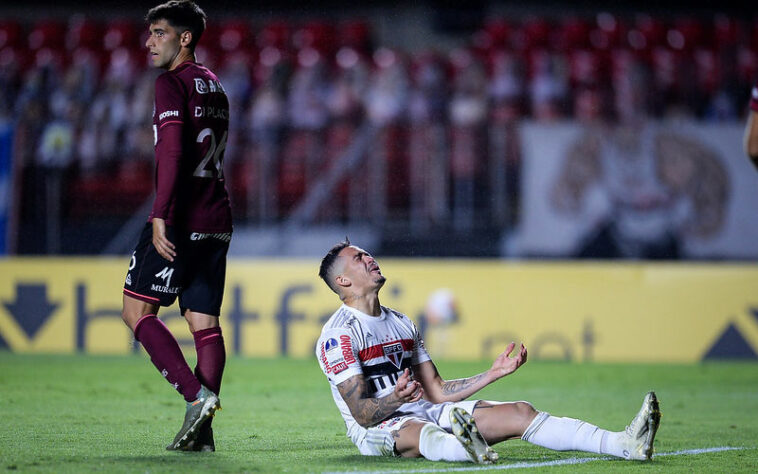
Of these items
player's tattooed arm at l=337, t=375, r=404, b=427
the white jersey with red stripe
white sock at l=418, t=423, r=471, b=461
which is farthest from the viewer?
the white jersey with red stripe

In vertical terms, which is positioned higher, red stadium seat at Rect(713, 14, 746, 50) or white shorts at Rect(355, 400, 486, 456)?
red stadium seat at Rect(713, 14, 746, 50)

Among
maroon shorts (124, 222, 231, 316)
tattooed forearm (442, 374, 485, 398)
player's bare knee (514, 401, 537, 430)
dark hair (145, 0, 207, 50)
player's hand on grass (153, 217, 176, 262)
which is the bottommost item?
player's bare knee (514, 401, 537, 430)

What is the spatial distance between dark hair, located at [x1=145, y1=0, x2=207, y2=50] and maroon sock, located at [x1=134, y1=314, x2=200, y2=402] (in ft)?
4.79

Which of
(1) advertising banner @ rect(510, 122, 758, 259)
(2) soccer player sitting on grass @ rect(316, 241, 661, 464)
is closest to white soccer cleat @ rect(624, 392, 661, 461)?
(2) soccer player sitting on grass @ rect(316, 241, 661, 464)

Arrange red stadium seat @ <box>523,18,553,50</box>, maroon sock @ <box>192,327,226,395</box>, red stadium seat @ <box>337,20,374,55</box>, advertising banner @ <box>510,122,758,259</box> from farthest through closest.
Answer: red stadium seat @ <box>337,20,374,55</box>, red stadium seat @ <box>523,18,553,50</box>, advertising banner @ <box>510,122,758,259</box>, maroon sock @ <box>192,327,226,395</box>

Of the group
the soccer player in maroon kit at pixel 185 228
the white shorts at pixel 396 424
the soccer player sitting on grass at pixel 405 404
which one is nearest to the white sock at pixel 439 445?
the soccer player sitting on grass at pixel 405 404

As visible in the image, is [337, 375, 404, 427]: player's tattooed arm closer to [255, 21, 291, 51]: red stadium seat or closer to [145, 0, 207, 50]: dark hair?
[145, 0, 207, 50]: dark hair

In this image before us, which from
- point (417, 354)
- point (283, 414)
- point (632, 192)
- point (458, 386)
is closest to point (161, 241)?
point (417, 354)

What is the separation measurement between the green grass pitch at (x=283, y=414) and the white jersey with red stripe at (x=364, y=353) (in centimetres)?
30

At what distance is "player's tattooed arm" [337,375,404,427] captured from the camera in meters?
5.18

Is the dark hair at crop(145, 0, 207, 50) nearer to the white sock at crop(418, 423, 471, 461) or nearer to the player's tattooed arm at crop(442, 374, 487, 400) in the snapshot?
the player's tattooed arm at crop(442, 374, 487, 400)

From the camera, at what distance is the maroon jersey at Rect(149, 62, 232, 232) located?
5477mm

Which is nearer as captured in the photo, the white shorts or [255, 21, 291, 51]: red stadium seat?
the white shorts

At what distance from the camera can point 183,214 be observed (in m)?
5.66
